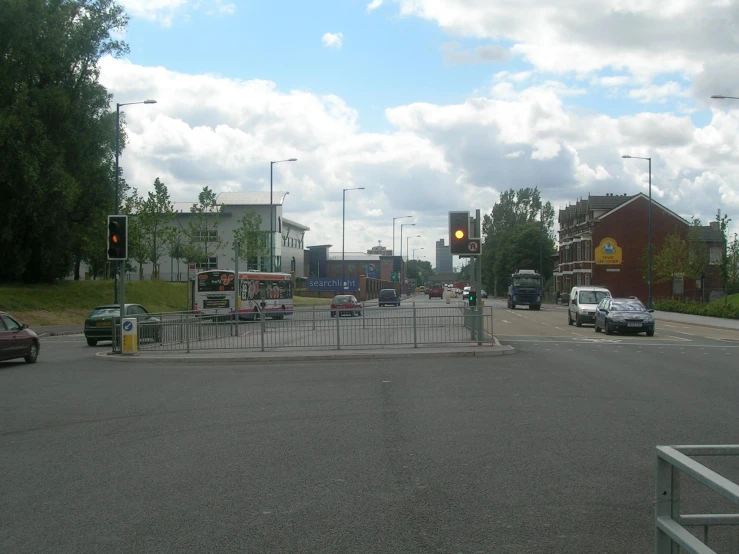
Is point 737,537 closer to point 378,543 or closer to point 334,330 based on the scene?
point 378,543

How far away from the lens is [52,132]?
44.5 m

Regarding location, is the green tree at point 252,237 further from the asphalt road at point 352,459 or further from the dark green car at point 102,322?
the asphalt road at point 352,459

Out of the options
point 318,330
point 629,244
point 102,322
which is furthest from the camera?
point 629,244

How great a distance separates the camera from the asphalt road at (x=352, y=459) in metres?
5.55

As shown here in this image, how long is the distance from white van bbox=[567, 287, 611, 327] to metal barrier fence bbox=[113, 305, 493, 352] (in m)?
13.6

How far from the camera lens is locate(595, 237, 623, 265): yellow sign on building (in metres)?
73.5

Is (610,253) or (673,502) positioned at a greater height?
(610,253)

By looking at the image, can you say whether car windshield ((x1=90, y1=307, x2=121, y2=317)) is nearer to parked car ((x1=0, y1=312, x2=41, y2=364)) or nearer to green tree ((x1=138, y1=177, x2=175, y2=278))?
parked car ((x1=0, y1=312, x2=41, y2=364))

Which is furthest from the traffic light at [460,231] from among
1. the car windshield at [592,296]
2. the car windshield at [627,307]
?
the car windshield at [592,296]

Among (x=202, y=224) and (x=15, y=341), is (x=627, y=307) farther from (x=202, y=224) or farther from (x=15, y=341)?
(x=202, y=224)

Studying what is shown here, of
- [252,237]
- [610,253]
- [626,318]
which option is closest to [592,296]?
[626,318]

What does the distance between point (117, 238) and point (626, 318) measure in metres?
18.7

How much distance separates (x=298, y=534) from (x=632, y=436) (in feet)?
16.2

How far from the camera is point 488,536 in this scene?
5434 mm
